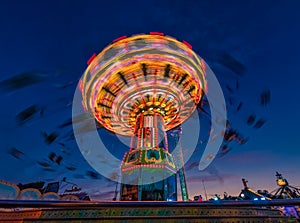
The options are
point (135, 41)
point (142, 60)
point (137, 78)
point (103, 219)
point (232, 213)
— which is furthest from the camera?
point (137, 78)

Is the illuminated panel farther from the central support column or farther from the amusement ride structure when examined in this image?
the central support column

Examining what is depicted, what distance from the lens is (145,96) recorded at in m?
15.5

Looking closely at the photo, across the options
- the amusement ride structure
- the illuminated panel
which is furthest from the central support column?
the illuminated panel

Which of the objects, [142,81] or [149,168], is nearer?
[149,168]

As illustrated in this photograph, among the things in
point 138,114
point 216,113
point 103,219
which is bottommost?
point 103,219

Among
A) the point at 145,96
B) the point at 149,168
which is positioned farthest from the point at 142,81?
the point at 149,168

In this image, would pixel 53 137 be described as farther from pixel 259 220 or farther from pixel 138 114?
pixel 259 220

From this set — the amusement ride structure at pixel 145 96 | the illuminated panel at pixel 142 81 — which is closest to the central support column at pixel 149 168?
the amusement ride structure at pixel 145 96

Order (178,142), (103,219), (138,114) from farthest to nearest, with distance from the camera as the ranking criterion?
(178,142) < (138,114) < (103,219)

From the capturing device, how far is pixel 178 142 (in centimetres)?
2392

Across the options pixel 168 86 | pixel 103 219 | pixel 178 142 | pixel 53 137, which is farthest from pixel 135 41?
pixel 178 142

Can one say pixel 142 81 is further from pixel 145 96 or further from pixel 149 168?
pixel 149 168

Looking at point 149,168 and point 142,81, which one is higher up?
point 142,81

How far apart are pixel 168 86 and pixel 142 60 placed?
11.4 ft
